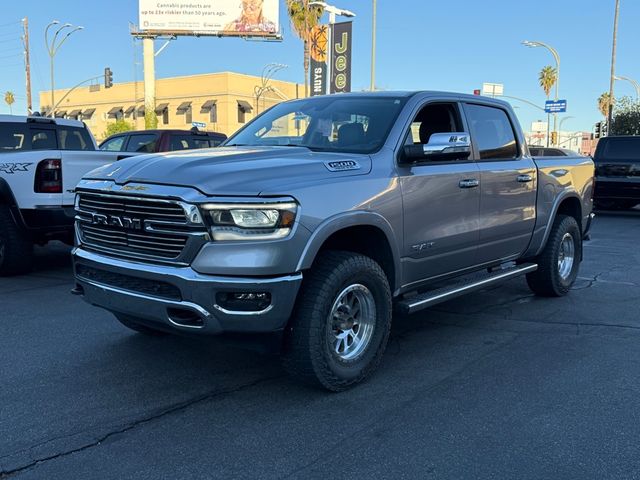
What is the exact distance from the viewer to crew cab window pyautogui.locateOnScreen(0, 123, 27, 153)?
8492 millimetres

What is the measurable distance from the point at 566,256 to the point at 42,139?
23.7 ft

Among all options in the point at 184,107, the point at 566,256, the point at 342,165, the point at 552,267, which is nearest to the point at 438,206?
the point at 342,165

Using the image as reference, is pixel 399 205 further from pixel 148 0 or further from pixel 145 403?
pixel 148 0

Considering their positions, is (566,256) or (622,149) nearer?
(566,256)

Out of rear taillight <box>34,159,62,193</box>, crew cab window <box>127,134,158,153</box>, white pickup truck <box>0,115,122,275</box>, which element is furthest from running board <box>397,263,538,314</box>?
crew cab window <box>127,134,158,153</box>

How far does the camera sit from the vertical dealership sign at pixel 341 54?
27.4 m

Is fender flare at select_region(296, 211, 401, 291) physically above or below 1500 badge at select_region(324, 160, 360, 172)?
Result: below

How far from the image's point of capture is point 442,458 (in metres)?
3.24

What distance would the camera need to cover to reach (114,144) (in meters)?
12.6

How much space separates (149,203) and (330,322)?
1321 millimetres

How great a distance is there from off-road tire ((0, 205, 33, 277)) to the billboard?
44.3 m

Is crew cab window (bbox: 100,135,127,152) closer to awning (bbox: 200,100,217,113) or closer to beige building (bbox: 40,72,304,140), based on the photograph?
beige building (bbox: 40,72,304,140)

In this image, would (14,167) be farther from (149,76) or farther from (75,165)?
(149,76)

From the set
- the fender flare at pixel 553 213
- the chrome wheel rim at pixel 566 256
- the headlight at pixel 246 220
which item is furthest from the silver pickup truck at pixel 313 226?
the chrome wheel rim at pixel 566 256
